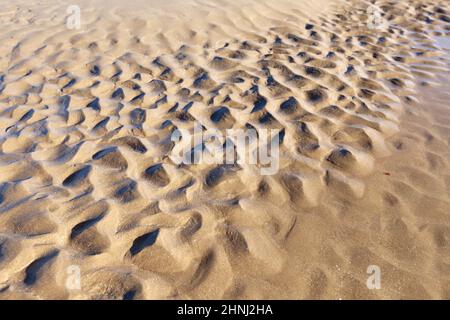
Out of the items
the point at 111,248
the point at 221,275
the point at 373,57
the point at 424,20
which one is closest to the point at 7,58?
the point at 111,248

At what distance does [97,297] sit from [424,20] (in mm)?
6971

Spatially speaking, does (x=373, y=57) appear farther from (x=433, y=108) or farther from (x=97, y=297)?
(x=97, y=297)

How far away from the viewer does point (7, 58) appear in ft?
15.2

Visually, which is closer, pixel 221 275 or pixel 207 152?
pixel 221 275

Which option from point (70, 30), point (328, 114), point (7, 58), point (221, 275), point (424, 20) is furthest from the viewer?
point (424, 20)

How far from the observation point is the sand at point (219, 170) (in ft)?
6.54

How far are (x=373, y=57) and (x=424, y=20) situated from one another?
250 centimetres

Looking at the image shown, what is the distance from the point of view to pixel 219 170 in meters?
2.73

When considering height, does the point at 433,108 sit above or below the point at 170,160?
below

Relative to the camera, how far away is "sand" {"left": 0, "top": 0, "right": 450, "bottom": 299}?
199 centimetres
